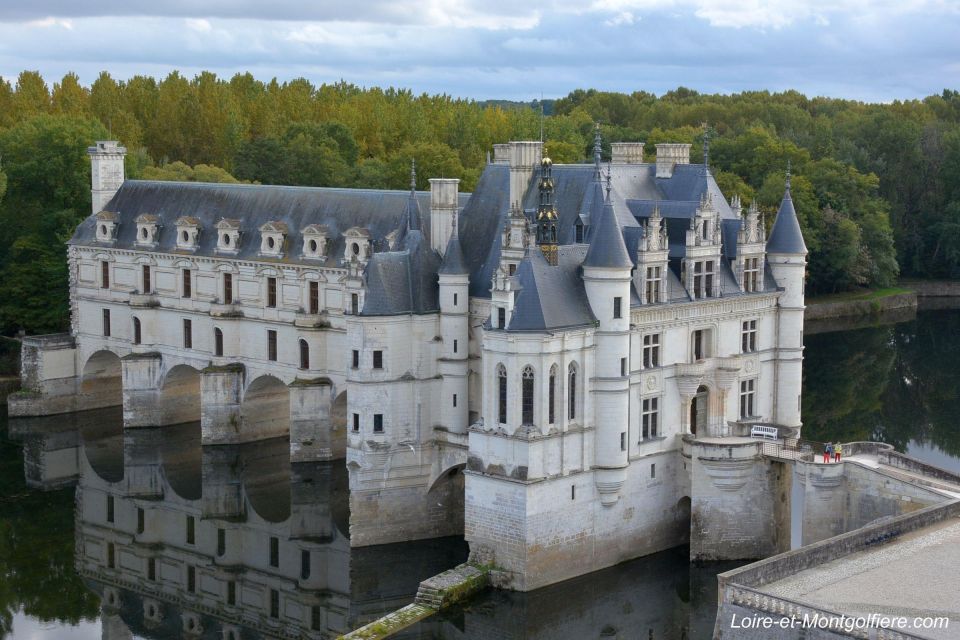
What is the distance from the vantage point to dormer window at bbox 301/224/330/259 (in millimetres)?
51500

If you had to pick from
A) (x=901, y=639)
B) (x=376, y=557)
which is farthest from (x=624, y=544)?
Result: (x=901, y=639)

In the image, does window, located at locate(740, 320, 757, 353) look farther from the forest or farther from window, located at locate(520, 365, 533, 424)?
the forest

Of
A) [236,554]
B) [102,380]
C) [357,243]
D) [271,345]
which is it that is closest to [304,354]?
[271,345]

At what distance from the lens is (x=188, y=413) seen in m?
57.7

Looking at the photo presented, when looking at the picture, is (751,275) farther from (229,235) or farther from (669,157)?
(229,235)

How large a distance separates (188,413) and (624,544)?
78.7 ft

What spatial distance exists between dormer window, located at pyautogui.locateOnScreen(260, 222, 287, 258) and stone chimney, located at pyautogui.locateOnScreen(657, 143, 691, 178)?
15.1 metres

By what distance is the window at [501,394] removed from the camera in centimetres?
3731

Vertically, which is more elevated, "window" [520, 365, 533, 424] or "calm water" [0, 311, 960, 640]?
"window" [520, 365, 533, 424]

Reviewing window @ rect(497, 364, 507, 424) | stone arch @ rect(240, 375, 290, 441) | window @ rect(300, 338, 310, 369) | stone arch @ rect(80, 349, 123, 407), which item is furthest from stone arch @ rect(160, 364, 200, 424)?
window @ rect(497, 364, 507, 424)

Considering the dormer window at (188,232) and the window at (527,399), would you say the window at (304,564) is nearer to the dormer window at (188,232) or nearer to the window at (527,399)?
the window at (527,399)

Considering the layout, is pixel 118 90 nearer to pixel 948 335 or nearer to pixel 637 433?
pixel 948 335

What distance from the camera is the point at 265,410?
178 ft

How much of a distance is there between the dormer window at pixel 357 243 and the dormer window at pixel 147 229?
11.2 meters
